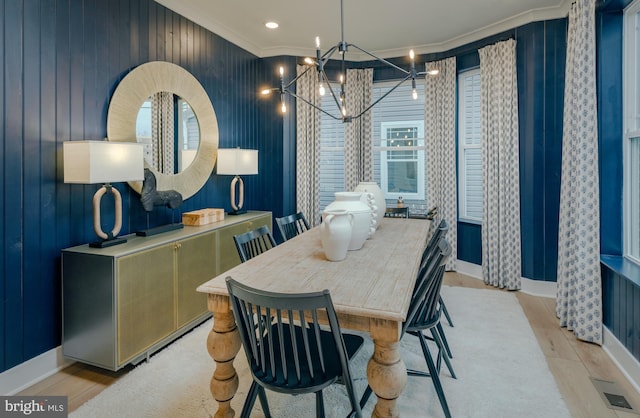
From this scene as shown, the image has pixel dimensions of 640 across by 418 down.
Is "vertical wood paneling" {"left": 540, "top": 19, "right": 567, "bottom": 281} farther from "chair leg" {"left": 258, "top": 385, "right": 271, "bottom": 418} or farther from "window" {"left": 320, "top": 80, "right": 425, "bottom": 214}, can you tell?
"chair leg" {"left": 258, "top": 385, "right": 271, "bottom": 418}

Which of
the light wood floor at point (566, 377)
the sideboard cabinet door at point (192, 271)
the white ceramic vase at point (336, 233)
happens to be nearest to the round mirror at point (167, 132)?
the sideboard cabinet door at point (192, 271)

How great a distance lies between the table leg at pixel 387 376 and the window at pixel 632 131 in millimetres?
2192

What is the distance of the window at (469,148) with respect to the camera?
4492 mm

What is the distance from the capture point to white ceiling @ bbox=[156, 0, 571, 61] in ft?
11.5

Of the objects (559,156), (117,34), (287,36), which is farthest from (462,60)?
(117,34)

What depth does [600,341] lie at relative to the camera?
2.70m

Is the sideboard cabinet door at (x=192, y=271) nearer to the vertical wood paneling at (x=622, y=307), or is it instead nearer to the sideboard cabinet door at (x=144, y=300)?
the sideboard cabinet door at (x=144, y=300)

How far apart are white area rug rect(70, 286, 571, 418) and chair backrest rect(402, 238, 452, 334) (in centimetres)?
47

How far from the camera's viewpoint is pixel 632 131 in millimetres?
2633

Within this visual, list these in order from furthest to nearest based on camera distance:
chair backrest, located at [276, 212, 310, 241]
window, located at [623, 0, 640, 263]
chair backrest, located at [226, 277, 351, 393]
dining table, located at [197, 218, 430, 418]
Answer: chair backrest, located at [276, 212, 310, 241]
window, located at [623, 0, 640, 263]
dining table, located at [197, 218, 430, 418]
chair backrest, located at [226, 277, 351, 393]

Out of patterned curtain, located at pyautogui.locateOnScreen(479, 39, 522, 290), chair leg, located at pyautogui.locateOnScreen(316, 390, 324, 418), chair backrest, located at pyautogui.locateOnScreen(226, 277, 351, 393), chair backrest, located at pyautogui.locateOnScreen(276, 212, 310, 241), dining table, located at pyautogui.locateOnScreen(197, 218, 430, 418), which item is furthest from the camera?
patterned curtain, located at pyautogui.locateOnScreen(479, 39, 522, 290)

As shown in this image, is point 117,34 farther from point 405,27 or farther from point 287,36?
point 405,27

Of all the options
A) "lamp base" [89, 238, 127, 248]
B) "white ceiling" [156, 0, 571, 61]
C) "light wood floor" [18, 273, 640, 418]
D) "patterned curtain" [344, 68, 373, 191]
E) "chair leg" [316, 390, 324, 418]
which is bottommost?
"light wood floor" [18, 273, 640, 418]

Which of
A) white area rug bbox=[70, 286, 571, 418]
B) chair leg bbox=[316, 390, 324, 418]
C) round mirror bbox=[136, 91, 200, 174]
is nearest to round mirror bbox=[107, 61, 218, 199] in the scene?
round mirror bbox=[136, 91, 200, 174]
